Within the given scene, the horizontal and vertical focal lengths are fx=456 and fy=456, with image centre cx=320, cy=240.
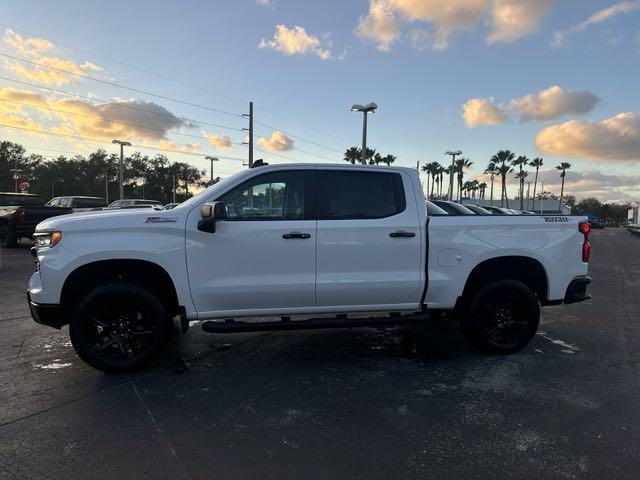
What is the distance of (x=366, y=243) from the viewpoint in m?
4.53

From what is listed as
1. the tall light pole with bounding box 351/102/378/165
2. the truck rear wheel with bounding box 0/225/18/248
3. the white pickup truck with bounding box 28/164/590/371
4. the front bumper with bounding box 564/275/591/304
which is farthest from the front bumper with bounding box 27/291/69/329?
the tall light pole with bounding box 351/102/378/165

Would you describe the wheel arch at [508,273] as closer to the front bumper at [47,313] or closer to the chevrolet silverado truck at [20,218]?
the front bumper at [47,313]

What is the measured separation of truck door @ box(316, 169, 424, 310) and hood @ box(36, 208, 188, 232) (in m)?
1.44

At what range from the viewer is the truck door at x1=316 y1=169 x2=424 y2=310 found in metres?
4.49

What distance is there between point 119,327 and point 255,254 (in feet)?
4.81

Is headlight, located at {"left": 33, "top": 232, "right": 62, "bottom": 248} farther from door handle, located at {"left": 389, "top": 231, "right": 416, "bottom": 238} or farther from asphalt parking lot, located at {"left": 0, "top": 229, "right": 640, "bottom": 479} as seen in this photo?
door handle, located at {"left": 389, "top": 231, "right": 416, "bottom": 238}

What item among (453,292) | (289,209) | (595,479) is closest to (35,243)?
(289,209)

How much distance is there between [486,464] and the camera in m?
2.92

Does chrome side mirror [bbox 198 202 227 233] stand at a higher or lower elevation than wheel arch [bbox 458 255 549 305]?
higher

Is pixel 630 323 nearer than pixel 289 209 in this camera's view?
No

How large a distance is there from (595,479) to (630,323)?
4.84 metres

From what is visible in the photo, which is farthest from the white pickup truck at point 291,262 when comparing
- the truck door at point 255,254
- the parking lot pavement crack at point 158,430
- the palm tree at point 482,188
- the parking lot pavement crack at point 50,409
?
the palm tree at point 482,188

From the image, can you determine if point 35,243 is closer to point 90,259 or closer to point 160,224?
point 90,259

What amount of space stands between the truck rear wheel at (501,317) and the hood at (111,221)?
3.18 meters
